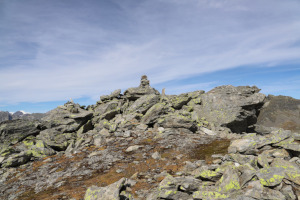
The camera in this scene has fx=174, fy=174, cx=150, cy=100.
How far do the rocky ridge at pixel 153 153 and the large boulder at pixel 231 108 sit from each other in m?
0.19

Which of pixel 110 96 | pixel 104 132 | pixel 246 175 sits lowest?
pixel 104 132

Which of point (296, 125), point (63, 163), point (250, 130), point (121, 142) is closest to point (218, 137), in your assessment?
point (121, 142)

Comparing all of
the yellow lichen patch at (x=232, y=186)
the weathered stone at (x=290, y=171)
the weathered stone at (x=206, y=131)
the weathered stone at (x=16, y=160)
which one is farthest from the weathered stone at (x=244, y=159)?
the weathered stone at (x=16, y=160)

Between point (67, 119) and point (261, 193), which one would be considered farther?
point (67, 119)

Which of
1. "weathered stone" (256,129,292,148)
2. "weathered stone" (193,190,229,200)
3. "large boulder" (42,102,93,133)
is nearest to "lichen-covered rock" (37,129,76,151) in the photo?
"large boulder" (42,102,93,133)

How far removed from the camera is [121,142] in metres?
25.5

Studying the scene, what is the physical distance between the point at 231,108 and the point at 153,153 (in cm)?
2041

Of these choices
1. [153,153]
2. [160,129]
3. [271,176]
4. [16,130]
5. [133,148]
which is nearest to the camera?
[271,176]

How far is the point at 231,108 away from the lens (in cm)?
3350

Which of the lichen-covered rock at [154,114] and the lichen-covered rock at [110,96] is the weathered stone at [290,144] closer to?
the lichen-covered rock at [154,114]

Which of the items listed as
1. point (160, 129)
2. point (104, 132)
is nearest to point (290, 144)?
point (160, 129)

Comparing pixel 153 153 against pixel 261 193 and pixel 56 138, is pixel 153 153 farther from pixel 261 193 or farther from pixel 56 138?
pixel 56 138

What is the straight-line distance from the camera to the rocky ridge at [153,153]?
10.6m

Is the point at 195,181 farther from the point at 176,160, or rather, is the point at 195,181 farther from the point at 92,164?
the point at 92,164
